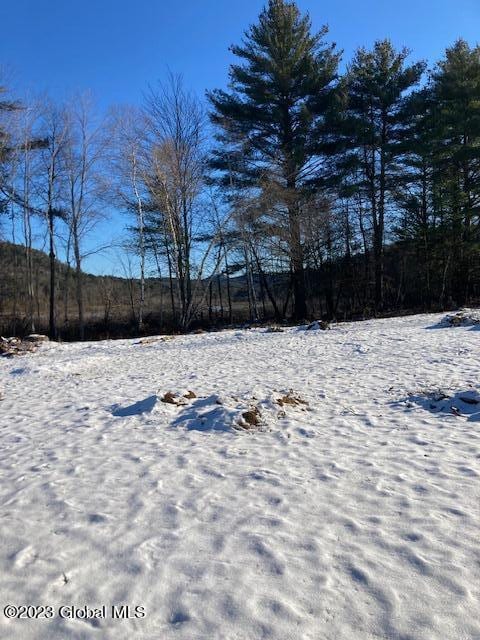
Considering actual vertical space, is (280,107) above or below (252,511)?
above

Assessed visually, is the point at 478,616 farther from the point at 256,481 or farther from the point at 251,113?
the point at 251,113

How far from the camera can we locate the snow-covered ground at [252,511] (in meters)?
2.23

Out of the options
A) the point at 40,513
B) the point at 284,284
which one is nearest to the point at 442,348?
the point at 40,513

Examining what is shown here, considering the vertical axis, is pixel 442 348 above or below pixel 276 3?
below

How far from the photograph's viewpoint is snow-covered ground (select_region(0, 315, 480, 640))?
2.23 m

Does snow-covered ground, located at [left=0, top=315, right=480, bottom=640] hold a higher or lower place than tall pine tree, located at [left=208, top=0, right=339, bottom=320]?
lower

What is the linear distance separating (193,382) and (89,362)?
4851mm

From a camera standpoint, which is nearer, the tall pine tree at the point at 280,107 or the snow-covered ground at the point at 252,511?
the snow-covered ground at the point at 252,511

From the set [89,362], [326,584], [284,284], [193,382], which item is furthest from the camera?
[284,284]

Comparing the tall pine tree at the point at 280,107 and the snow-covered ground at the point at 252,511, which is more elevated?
the tall pine tree at the point at 280,107

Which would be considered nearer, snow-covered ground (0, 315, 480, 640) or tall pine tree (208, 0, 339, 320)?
snow-covered ground (0, 315, 480, 640)

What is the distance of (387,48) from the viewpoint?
2077 centimetres

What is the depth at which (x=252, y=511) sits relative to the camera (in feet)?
10.9

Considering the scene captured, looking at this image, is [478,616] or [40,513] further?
[40,513]
